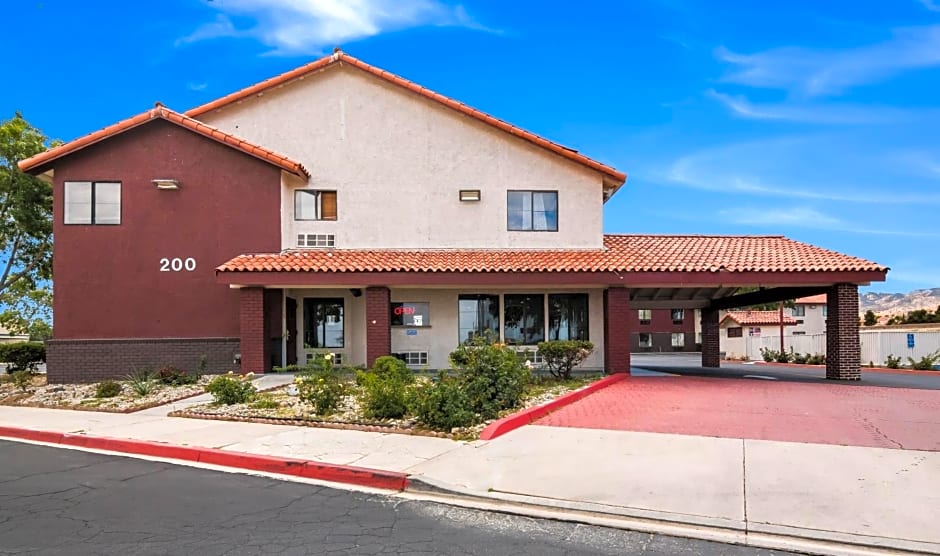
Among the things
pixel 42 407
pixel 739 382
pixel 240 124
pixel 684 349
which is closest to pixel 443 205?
pixel 240 124

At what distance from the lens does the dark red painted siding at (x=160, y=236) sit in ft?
63.8

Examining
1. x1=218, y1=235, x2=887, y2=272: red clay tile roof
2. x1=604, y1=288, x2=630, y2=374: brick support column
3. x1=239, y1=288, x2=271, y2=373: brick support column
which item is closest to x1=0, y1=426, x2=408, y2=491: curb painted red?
x1=239, y1=288, x2=271, y2=373: brick support column

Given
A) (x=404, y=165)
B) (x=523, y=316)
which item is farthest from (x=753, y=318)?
(x=404, y=165)

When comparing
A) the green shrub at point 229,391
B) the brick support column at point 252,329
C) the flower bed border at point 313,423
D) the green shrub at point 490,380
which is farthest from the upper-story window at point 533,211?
the flower bed border at point 313,423

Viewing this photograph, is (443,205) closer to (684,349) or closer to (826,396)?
(826,396)

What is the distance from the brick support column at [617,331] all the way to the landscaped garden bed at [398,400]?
5.93 metres

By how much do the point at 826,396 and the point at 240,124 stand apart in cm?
1800

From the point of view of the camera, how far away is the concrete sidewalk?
237 inches

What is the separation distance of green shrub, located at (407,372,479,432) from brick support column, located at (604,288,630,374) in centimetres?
913

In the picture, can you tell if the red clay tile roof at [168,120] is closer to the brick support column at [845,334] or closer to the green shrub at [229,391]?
the green shrub at [229,391]

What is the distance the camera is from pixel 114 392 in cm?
1547

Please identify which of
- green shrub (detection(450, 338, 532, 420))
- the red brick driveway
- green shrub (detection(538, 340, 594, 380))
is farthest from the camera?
green shrub (detection(538, 340, 594, 380))

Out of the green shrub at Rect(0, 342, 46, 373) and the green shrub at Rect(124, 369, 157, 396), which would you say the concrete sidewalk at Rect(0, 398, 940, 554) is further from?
the green shrub at Rect(0, 342, 46, 373)

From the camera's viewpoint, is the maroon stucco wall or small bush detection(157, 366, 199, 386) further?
the maroon stucco wall
